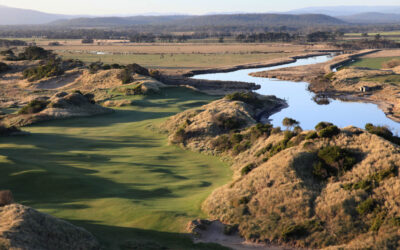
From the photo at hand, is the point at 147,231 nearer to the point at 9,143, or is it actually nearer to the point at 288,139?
the point at 288,139

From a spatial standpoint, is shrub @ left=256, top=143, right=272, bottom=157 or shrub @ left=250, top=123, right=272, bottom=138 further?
shrub @ left=250, top=123, right=272, bottom=138

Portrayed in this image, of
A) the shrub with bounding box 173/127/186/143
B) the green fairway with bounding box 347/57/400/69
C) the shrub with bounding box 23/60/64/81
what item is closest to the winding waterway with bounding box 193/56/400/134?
the shrub with bounding box 173/127/186/143

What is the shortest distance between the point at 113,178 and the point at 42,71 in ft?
241

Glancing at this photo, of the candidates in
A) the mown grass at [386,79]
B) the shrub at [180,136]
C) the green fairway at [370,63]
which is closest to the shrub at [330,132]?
the shrub at [180,136]

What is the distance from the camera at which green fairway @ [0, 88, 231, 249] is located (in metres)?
23.3

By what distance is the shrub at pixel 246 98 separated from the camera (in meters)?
Answer: 63.8

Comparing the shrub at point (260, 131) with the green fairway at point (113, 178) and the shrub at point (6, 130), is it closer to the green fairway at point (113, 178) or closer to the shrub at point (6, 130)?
the green fairway at point (113, 178)

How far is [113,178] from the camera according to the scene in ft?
104

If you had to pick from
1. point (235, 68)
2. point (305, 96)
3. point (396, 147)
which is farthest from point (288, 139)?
point (235, 68)

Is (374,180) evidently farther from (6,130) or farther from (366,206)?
(6,130)

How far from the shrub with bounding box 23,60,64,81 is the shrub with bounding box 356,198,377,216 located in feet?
281

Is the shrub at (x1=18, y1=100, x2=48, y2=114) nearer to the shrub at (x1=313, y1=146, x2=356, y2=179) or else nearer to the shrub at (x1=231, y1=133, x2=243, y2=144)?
the shrub at (x1=231, y1=133, x2=243, y2=144)

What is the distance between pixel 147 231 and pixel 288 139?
14.2 metres

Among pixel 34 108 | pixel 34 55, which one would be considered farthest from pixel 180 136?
pixel 34 55
